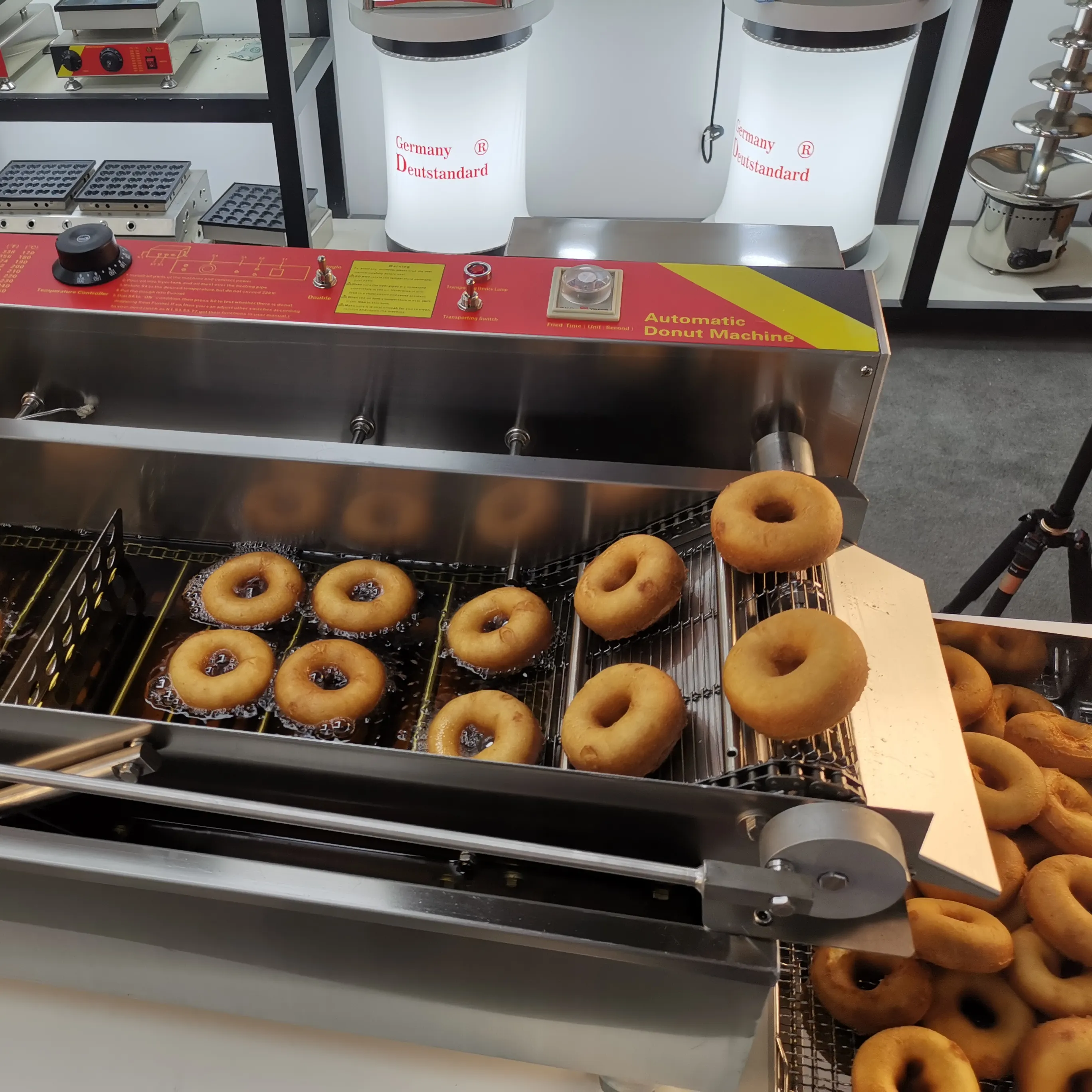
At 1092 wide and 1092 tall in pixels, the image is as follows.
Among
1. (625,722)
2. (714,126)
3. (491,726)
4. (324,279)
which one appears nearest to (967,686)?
(625,722)

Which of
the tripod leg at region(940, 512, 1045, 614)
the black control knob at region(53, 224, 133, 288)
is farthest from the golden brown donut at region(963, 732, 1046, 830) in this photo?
the black control knob at region(53, 224, 133, 288)

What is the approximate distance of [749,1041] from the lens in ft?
3.10

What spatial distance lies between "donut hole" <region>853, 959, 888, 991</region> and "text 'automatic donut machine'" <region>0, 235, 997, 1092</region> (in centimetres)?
8

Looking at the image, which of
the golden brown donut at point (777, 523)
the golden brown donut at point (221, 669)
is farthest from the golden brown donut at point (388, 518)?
Answer: the golden brown donut at point (777, 523)

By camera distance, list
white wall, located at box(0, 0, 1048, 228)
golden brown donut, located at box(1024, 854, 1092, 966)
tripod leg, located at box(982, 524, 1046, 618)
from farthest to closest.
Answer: white wall, located at box(0, 0, 1048, 228) < tripod leg, located at box(982, 524, 1046, 618) < golden brown donut, located at box(1024, 854, 1092, 966)

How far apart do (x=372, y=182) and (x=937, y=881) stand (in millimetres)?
3338

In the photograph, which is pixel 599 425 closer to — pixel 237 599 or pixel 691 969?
pixel 237 599

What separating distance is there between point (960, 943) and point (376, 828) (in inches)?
29.4

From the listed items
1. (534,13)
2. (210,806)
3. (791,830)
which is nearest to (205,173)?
(534,13)

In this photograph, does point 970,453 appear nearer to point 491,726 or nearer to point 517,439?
point 517,439

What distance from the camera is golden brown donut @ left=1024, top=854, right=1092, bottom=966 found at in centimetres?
117

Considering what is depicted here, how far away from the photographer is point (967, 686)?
139 centimetres

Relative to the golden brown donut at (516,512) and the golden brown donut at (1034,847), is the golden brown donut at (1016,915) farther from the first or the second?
the golden brown donut at (516,512)

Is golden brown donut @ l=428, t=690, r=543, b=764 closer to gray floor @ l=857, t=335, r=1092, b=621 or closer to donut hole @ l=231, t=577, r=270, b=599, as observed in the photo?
donut hole @ l=231, t=577, r=270, b=599
